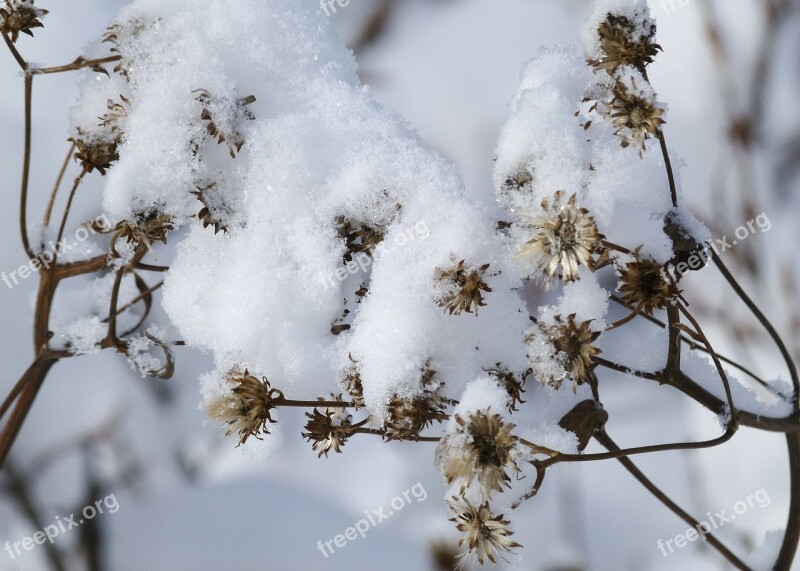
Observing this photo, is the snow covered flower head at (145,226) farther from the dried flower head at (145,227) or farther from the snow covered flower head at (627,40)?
the snow covered flower head at (627,40)

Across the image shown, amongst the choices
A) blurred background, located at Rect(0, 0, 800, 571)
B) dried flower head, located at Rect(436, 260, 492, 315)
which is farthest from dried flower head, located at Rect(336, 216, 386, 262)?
blurred background, located at Rect(0, 0, 800, 571)

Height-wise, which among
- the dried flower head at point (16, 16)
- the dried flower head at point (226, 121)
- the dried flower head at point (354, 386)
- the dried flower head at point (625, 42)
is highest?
the dried flower head at point (16, 16)

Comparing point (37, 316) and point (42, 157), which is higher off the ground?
point (42, 157)

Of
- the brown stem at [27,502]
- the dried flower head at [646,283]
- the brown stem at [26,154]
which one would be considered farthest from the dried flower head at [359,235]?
the brown stem at [27,502]

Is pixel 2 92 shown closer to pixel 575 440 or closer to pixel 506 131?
pixel 506 131

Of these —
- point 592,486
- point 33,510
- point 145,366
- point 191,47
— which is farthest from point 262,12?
point 592,486

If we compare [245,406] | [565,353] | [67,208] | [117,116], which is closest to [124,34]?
[117,116]

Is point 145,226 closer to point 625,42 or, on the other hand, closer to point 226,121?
point 226,121
